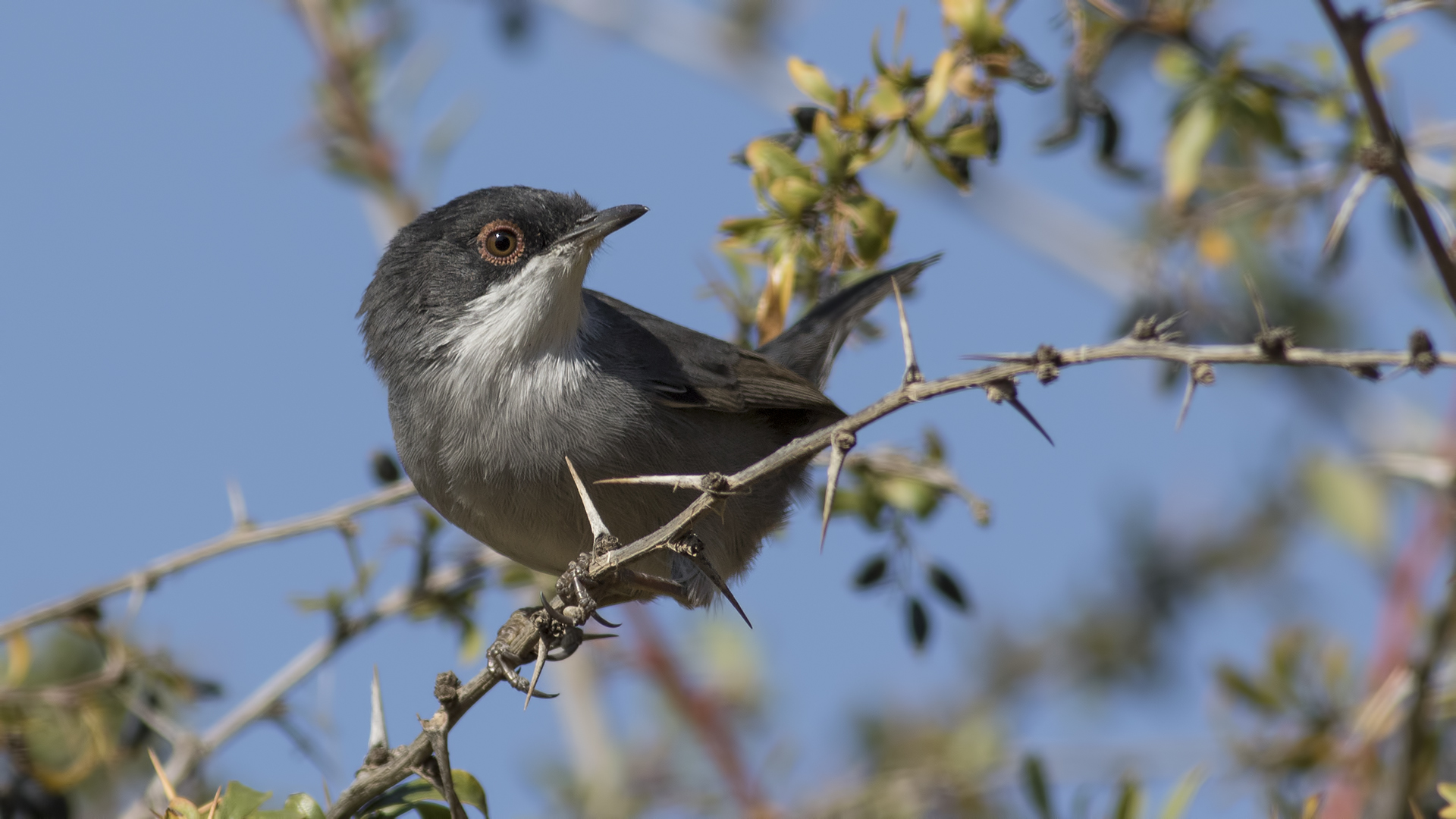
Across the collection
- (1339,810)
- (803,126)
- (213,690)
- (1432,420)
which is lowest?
(1339,810)

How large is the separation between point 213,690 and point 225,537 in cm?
63

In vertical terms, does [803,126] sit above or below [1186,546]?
above

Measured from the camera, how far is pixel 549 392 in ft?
13.9

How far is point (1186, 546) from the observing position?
20.7 feet

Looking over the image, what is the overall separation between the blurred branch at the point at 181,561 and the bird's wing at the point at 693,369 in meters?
1.02

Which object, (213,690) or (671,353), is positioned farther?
(671,353)

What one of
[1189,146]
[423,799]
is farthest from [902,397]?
[1189,146]

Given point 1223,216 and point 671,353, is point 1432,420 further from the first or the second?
point 671,353

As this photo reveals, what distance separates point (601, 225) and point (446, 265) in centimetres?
59

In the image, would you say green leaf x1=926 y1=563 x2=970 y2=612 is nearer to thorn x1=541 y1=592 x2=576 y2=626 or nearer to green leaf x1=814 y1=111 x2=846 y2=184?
green leaf x1=814 y1=111 x2=846 y2=184

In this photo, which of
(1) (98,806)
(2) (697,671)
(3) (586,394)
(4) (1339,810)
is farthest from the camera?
(2) (697,671)

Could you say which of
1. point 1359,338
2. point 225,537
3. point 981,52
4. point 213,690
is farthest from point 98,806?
point 1359,338

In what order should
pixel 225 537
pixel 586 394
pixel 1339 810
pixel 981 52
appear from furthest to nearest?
pixel 586 394 → pixel 225 537 → pixel 981 52 → pixel 1339 810

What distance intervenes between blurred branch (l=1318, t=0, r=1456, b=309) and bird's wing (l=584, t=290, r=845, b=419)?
2339 millimetres
